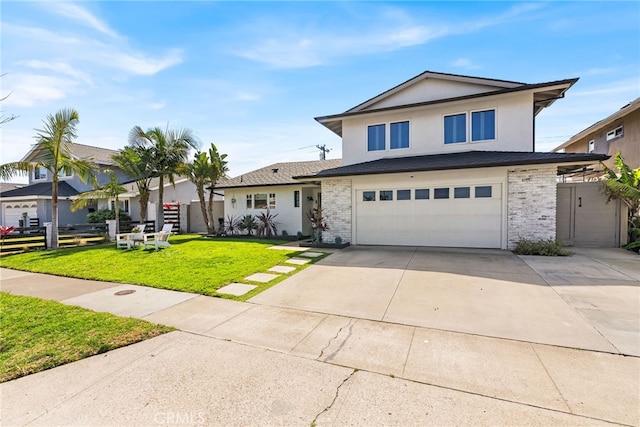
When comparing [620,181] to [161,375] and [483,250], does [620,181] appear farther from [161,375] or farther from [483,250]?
[161,375]

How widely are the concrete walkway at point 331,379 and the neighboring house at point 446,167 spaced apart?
19.8ft

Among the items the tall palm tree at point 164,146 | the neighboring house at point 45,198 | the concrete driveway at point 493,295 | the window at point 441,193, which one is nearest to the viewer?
the concrete driveway at point 493,295

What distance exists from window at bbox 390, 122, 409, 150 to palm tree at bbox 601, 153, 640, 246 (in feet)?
24.1

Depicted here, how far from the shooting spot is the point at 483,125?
11.7 m

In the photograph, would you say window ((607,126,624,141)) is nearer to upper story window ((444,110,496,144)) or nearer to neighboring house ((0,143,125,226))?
upper story window ((444,110,496,144))

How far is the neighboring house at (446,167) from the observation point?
398 inches

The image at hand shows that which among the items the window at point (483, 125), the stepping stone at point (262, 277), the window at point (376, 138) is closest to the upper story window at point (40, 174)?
the stepping stone at point (262, 277)

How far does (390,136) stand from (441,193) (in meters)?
3.79

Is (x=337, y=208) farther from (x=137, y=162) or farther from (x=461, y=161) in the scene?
(x=137, y=162)

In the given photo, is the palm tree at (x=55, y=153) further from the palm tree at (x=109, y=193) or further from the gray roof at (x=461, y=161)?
the gray roof at (x=461, y=161)

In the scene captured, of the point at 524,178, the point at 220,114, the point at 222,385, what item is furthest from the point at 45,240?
the point at 524,178

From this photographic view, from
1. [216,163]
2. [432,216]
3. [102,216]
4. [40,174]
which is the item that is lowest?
[102,216]

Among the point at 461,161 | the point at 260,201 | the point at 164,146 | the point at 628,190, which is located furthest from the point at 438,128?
the point at 164,146

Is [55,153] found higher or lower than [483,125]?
lower
